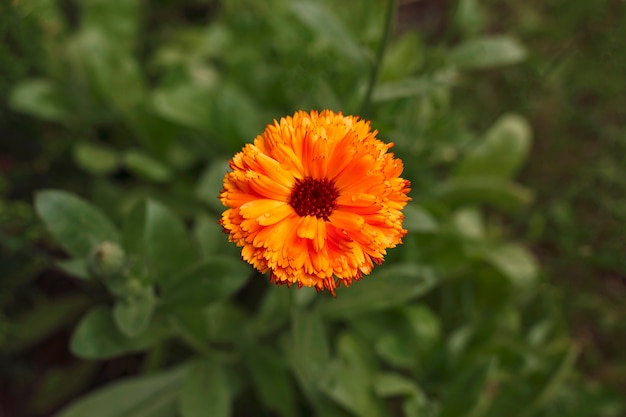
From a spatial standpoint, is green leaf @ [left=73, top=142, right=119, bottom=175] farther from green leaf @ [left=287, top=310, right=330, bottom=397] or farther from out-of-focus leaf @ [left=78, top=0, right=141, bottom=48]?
green leaf @ [left=287, top=310, right=330, bottom=397]

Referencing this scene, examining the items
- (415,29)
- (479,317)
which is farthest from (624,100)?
(479,317)

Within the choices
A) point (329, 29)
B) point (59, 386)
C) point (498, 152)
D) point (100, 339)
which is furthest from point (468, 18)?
point (59, 386)

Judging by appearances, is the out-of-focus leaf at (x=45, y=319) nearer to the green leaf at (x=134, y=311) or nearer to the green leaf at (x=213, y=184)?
the green leaf at (x=213, y=184)

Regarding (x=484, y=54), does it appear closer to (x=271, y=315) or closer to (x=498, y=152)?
(x=498, y=152)

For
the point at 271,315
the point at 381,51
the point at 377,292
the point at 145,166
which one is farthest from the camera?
the point at 145,166

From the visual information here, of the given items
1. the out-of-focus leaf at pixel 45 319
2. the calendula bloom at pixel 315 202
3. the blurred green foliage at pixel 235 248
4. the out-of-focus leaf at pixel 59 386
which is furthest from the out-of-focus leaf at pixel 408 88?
the out-of-focus leaf at pixel 59 386

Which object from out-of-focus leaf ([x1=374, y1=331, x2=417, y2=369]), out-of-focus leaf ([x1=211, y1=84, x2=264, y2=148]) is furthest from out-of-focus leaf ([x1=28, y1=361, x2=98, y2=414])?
out-of-focus leaf ([x1=374, y1=331, x2=417, y2=369])

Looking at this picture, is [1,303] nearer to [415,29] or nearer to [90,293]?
[90,293]
